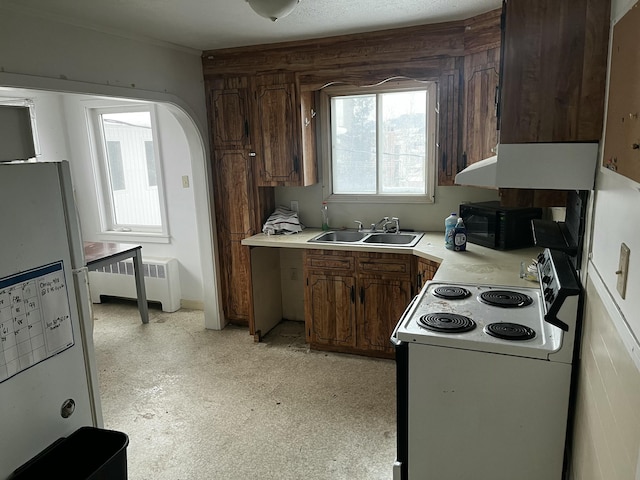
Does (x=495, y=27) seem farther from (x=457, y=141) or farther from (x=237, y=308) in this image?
(x=237, y=308)

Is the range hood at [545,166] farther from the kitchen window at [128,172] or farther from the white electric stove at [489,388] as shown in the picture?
the kitchen window at [128,172]

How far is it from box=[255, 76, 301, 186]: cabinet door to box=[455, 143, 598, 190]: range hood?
7.07 ft

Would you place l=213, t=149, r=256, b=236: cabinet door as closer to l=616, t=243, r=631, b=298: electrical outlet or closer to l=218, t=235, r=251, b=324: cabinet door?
l=218, t=235, r=251, b=324: cabinet door

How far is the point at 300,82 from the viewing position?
3559 millimetres

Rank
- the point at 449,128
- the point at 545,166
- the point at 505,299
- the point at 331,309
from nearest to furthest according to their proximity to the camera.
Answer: the point at 545,166 → the point at 505,299 → the point at 449,128 → the point at 331,309

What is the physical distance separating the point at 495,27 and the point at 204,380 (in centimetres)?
304

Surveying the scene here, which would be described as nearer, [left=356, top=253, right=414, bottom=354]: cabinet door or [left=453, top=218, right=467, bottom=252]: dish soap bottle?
[left=453, top=218, right=467, bottom=252]: dish soap bottle

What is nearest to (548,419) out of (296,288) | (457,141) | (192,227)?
(457,141)

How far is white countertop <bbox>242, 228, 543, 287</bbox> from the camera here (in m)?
2.49

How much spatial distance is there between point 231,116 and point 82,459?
2.83 meters

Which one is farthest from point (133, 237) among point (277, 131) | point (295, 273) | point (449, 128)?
point (449, 128)

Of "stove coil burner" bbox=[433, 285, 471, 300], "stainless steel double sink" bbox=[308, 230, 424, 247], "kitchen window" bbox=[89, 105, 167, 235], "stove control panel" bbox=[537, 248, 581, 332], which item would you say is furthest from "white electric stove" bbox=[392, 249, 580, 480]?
"kitchen window" bbox=[89, 105, 167, 235]

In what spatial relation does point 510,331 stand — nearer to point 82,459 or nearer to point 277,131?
point 82,459

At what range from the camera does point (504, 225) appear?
303 cm
